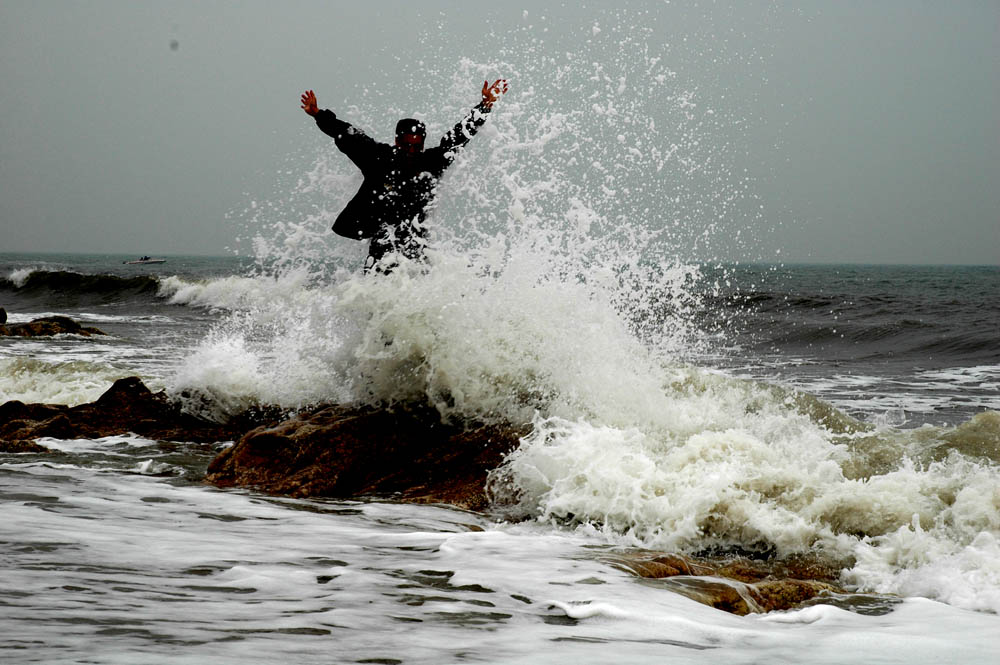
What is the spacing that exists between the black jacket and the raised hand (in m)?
0.05

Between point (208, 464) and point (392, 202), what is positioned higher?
point (392, 202)

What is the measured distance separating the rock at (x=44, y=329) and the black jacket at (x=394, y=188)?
11.2 m

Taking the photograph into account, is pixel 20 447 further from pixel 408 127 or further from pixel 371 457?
pixel 408 127

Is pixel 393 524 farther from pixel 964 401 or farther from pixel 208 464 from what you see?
pixel 964 401

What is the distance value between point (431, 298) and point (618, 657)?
Answer: 3647mm

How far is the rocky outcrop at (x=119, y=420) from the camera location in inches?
259

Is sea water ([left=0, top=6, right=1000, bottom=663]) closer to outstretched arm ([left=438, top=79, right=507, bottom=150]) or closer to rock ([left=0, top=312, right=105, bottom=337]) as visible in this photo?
outstretched arm ([left=438, top=79, right=507, bottom=150])

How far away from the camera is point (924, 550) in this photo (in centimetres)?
379

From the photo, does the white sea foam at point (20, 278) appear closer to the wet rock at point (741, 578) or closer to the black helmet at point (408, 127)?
the black helmet at point (408, 127)

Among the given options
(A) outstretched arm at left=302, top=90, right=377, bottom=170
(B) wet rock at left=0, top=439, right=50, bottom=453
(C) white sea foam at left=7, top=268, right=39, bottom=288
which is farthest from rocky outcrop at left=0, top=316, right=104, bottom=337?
(C) white sea foam at left=7, top=268, right=39, bottom=288

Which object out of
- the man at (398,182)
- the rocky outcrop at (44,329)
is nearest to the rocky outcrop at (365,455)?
the man at (398,182)

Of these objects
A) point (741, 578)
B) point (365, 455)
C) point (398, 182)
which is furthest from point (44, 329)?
point (741, 578)

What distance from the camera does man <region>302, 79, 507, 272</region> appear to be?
20.7 ft

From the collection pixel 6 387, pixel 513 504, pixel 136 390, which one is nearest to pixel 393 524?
pixel 513 504
